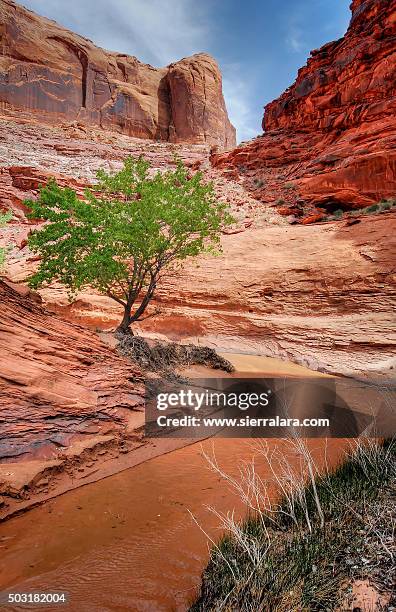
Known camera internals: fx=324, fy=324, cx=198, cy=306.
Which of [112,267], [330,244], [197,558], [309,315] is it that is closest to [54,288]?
[112,267]

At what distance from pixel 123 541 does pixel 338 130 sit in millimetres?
38851

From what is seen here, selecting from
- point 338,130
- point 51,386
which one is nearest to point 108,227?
point 51,386

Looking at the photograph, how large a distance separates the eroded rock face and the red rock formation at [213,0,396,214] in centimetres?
2435

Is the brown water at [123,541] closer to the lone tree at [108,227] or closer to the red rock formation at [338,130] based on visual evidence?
the lone tree at [108,227]

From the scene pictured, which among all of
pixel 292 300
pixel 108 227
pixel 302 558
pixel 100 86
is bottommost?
pixel 302 558

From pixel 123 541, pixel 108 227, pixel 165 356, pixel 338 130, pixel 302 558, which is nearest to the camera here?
pixel 302 558

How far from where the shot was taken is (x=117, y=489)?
16.2ft

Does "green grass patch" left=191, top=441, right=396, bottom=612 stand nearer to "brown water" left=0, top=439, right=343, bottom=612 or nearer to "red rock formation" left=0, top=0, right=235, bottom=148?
"brown water" left=0, top=439, right=343, bottom=612

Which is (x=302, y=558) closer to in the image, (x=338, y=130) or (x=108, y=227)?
(x=108, y=227)

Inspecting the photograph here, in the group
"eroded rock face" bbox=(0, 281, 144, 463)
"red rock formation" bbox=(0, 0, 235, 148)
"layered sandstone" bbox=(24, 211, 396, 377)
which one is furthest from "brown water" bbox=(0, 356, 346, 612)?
"red rock formation" bbox=(0, 0, 235, 148)

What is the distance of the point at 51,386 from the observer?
5871mm

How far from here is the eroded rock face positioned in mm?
5098

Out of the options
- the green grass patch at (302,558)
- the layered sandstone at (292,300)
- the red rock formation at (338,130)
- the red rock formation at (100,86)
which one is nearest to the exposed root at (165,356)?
the layered sandstone at (292,300)

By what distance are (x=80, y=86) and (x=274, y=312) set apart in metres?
61.3
